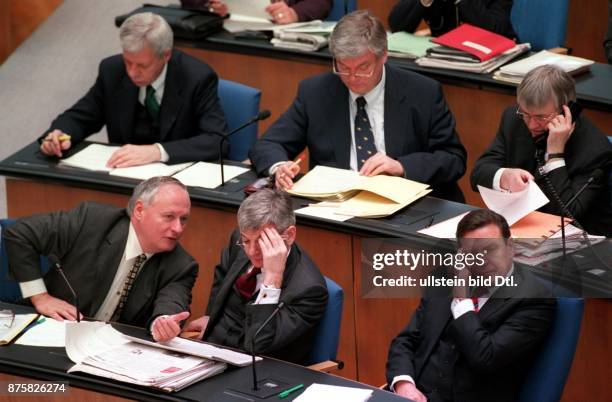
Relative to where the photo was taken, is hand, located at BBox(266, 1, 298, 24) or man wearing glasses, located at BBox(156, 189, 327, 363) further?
hand, located at BBox(266, 1, 298, 24)

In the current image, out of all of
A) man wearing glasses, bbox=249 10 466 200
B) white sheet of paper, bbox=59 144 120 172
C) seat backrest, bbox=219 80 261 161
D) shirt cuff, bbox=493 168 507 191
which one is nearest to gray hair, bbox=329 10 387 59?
man wearing glasses, bbox=249 10 466 200

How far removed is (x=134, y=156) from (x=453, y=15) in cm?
188

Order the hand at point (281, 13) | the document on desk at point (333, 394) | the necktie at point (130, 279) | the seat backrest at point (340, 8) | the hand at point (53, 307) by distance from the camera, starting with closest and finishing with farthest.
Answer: the document on desk at point (333, 394)
the hand at point (53, 307)
the necktie at point (130, 279)
the hand at point (281, 13)
the seat backrest at point (340, 8)

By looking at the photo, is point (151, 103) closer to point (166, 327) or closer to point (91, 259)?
point (91, 259)

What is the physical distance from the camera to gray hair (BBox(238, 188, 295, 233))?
164 inches

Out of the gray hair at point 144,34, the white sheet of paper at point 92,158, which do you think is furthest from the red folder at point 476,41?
the white sheet of paper at point 92,158

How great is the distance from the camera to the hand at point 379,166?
4980 millimetres

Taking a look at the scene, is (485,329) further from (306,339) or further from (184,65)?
(184,65)

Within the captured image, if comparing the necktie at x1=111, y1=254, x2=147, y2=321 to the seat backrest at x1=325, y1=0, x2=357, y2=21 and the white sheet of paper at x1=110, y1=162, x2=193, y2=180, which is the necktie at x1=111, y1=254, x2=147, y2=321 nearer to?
the white sheet of paper at x1=110, y1=162, x2=193, y2=180

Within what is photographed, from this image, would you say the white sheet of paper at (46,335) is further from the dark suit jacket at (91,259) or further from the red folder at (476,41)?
the red folder at (476,41)

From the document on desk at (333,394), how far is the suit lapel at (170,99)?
7.24ft

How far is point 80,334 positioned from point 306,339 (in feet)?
2.39

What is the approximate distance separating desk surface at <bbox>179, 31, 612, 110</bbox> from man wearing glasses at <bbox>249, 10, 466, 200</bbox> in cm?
54

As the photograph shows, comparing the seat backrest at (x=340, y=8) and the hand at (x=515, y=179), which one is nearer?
the hand at (x=515, y=179)
